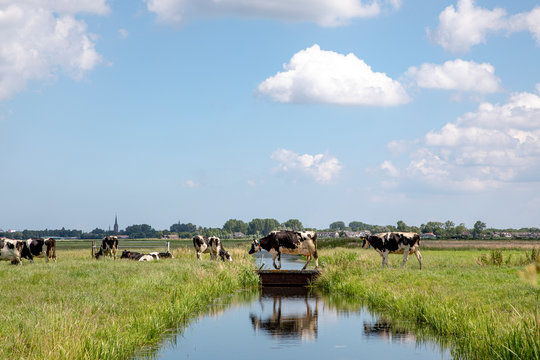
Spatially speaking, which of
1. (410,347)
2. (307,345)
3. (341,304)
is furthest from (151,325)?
(341,304)

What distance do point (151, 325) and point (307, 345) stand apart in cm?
478

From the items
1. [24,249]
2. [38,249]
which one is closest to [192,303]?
[24,249]

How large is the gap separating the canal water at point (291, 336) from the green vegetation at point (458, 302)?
33.7 inches

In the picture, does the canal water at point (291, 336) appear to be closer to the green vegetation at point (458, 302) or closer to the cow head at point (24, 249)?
the green vegetation at point (458, 302)

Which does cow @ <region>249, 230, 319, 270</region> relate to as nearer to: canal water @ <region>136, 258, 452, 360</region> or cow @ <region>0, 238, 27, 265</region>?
canal water @ <region>136, 258, 452, 360</region>

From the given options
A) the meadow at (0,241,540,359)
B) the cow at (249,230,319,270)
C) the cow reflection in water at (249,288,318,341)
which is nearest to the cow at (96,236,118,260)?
the meadow at (0,241,540,359)

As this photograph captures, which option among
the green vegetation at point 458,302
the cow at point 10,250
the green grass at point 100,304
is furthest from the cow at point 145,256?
the green vegetation at point 458,302

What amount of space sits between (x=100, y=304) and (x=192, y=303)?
6370mm

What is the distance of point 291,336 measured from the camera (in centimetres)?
1883

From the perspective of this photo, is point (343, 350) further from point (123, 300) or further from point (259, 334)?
point (123, 300)

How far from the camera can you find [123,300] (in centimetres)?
1867

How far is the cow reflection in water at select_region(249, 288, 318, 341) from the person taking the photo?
19.2 meters

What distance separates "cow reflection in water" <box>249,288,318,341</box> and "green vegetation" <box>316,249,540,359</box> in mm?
2381

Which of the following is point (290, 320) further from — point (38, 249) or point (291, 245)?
point (38, 249)
